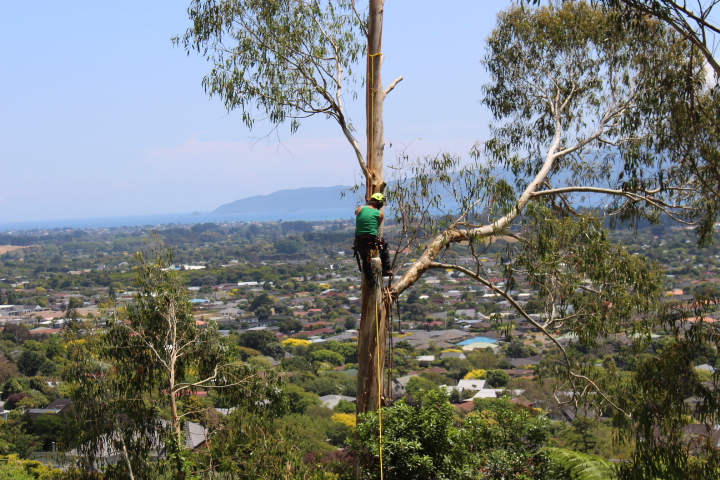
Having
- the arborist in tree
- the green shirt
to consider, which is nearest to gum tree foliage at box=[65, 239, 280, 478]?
the arborist in tree

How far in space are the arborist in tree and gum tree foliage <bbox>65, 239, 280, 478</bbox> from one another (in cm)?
285

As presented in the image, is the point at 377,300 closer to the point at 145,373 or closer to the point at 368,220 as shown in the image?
the point at 368,220

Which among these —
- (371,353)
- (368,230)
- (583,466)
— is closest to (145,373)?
(371,353)

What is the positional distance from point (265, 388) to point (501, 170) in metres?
3.56

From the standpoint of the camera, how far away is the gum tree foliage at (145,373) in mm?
6953

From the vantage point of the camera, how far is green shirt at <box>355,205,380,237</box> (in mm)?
4766

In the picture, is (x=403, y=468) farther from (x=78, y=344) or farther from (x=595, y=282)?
(x=78, y=344)

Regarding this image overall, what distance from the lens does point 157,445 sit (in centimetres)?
738

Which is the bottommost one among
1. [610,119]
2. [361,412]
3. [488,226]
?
[361,412]

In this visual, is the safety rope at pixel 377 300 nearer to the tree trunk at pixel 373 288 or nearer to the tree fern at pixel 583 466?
the tree trunk at pixel 373 288

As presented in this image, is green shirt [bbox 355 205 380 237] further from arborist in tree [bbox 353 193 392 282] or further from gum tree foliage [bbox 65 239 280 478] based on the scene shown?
gum tree foliage [bbox 65 239 280 478]

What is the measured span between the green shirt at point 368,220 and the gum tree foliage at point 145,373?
306 centimetres

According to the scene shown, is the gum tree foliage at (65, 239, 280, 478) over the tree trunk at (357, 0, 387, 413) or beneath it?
beneath

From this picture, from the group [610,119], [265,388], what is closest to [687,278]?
[610,119]
